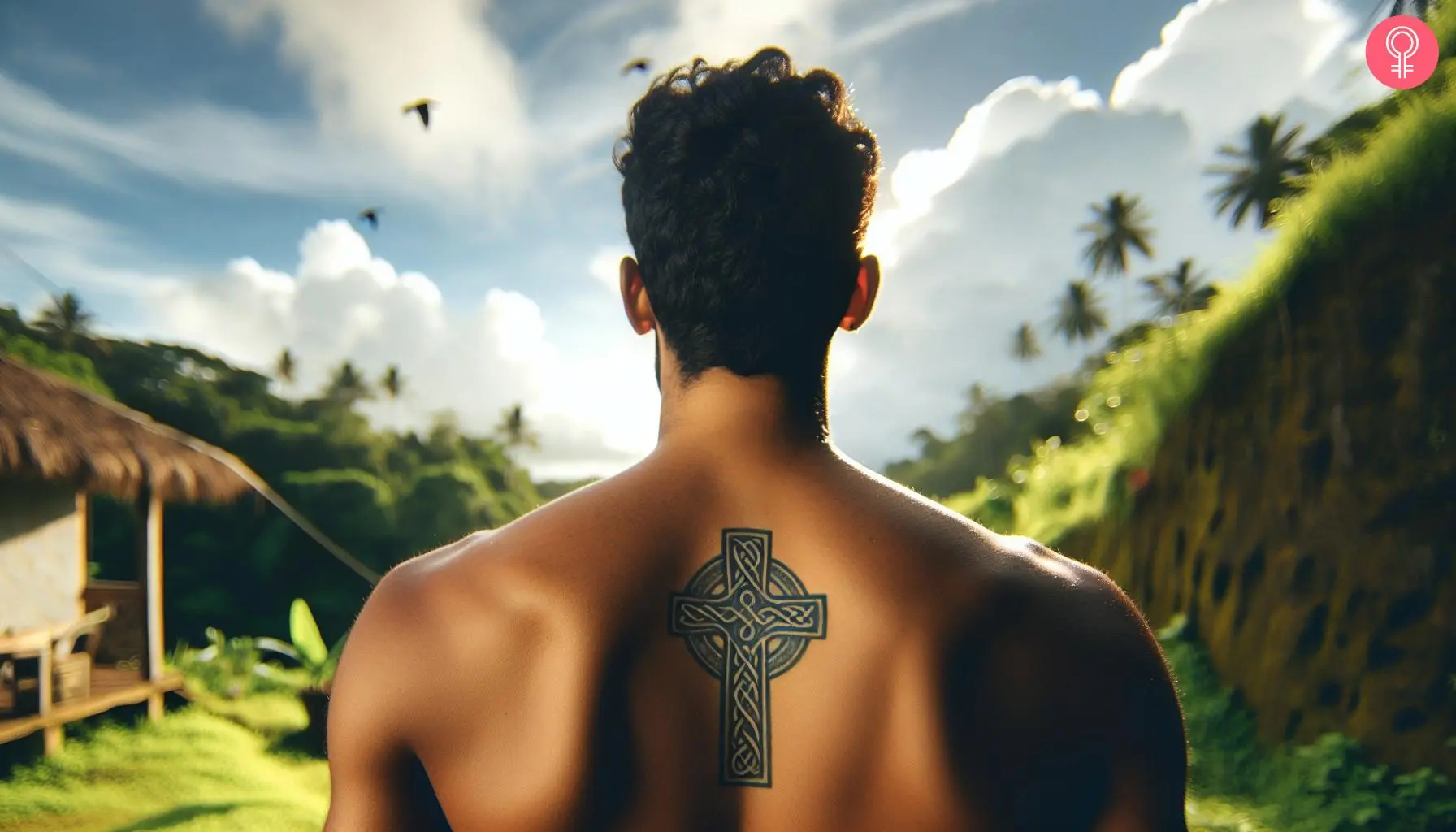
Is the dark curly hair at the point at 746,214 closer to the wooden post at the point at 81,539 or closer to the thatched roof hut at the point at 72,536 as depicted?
the thatched roof hut at the point at 72,536

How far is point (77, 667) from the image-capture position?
23.8ft

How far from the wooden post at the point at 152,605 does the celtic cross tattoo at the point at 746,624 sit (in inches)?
352

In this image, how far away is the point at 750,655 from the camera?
53.6 inches

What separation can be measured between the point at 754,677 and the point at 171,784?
8.04 m

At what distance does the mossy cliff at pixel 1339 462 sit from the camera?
18.4ft

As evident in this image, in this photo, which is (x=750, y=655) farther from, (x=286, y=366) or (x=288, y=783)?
(x=286, y=366)

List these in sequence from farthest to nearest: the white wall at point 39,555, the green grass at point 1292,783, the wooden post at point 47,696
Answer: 1. the white wall at point 39,555
2. the wooden post at point 47,696
3. the green grass at point 1292,783

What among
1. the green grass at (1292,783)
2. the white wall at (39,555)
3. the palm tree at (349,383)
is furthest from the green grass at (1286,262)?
the palm tree at (349,383)

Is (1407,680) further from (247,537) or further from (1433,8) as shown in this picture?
(247,537)

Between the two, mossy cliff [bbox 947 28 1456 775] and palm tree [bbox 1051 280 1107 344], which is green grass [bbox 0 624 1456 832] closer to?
mossy cliff [bbox 947 28 1456 775]

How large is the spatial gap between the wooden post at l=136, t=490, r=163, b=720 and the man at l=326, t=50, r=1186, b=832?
8.71m

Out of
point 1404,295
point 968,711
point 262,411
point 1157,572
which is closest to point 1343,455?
point 1404,295

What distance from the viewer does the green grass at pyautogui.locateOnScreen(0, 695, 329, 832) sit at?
6.35 m

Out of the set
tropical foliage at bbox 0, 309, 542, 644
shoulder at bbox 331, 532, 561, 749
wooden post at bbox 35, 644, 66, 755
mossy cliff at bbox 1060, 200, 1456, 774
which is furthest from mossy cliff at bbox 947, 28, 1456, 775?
tropical foliage at bbox 0, 309, 542, 644
